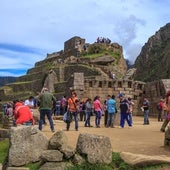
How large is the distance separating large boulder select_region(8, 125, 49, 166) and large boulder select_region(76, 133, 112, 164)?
1.51m

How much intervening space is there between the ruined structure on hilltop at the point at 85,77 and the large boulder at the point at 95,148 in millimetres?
25322

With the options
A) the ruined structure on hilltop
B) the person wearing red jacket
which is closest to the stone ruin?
the person wearing red jacket

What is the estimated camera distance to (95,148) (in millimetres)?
10281

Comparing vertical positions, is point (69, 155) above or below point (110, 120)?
below

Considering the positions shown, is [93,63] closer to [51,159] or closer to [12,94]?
[12,94]

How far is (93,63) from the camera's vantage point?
53438 mm

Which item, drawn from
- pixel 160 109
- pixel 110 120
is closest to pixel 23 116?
pixel 110 120

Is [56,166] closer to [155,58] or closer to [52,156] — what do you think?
[52,156]

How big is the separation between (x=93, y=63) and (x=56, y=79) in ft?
17.0

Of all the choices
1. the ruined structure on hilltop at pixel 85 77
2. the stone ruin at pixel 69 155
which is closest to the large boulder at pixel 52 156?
the stone ruin at pixel 69 155

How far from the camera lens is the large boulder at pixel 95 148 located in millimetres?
10219

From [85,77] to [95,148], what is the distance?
33571mm

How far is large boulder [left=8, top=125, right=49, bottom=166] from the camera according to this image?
11195mm

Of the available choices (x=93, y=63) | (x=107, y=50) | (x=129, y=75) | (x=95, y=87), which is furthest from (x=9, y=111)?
(x=107, y=50)
